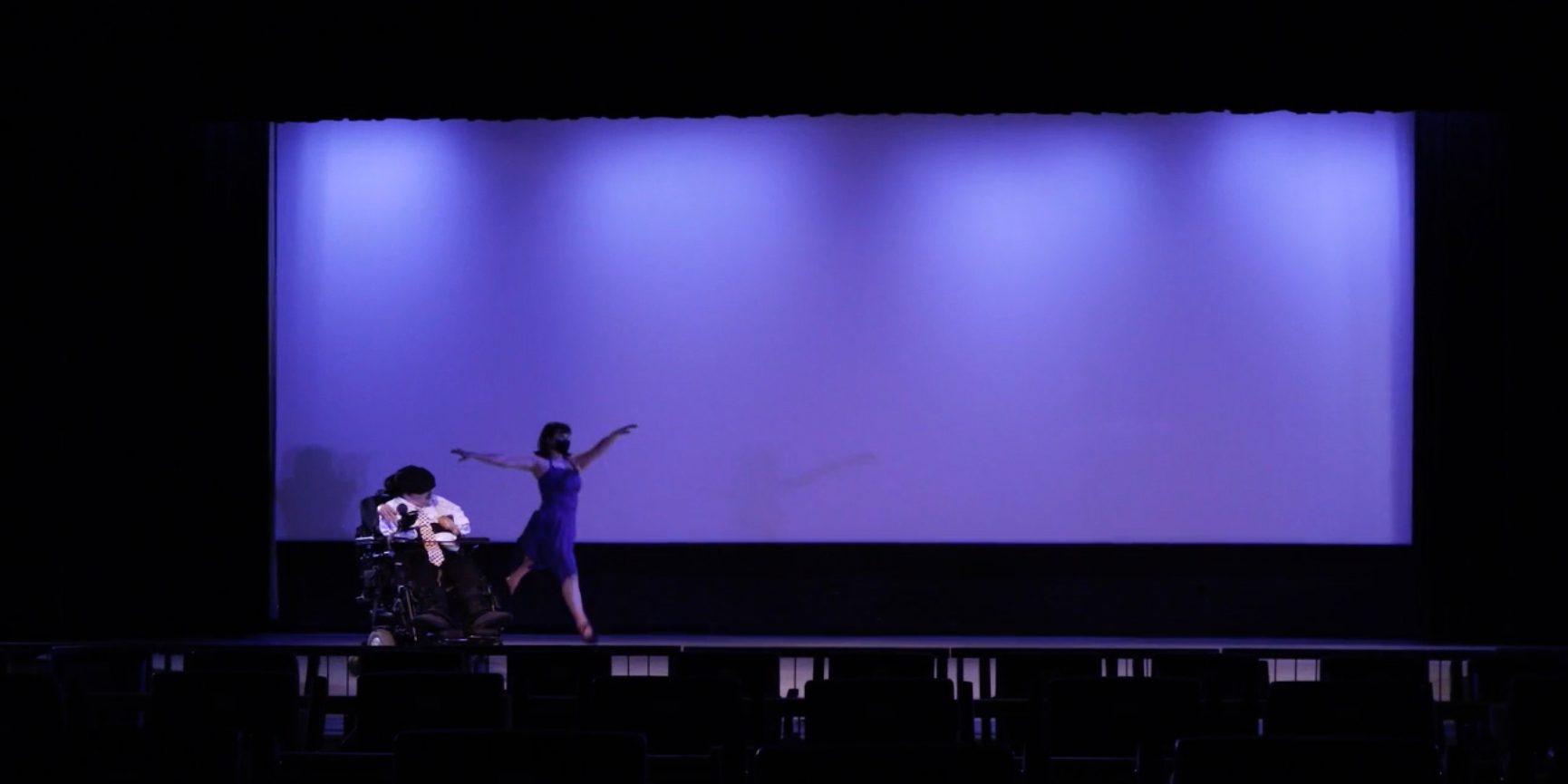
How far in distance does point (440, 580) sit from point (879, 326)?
3504mm

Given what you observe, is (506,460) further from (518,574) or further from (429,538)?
(429,538)

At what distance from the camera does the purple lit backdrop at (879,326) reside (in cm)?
1113

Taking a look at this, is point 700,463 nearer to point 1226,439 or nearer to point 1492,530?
point 1226,439

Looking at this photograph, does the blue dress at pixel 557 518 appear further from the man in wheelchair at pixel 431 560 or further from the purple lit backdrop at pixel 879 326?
the man in wheelchair at pixel 431 560

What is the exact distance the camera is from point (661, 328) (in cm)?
1142

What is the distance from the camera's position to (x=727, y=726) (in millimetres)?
4555

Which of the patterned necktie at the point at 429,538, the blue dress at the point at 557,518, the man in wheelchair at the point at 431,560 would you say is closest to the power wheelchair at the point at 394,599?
the man in wheelchair at the point at 431,560

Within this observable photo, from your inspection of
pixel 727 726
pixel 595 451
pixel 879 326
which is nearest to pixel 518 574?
pixel 595 451

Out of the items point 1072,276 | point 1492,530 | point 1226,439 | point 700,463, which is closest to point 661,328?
point 700,463

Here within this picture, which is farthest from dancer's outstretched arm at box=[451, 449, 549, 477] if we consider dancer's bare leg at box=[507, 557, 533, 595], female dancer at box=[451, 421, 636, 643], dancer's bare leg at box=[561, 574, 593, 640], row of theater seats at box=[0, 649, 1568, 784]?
row of theater seats at box=[0, 649, 1568, 784]

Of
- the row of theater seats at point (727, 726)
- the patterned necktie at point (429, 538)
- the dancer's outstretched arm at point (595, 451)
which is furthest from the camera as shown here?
the dancer's outstretched arm at point (595, 451)

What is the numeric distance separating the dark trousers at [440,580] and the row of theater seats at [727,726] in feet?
10.9

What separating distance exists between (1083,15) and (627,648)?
9.46 ft

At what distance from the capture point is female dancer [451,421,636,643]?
10539 millimetres
